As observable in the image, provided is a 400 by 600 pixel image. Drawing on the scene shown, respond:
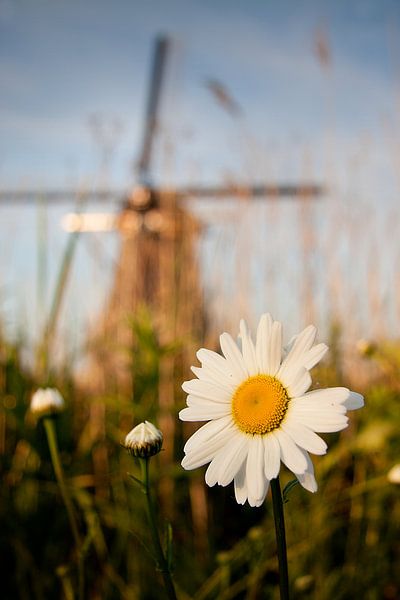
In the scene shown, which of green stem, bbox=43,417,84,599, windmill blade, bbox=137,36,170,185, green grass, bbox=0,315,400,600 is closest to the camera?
green stem, bbox=43,417,84,599

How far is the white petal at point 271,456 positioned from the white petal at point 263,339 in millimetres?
54

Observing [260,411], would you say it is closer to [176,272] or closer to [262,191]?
Answer: [176,272]

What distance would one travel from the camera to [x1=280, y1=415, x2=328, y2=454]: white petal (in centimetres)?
38

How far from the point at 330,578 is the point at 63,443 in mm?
669

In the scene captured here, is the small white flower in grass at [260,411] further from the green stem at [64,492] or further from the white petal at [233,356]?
the green stem at [64,492]

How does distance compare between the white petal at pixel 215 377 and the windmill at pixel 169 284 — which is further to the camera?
the windmill at pixel 169 284

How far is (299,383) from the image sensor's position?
0.41 meters

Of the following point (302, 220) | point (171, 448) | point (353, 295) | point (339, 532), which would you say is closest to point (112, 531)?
point (171, 448)

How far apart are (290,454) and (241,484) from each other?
54mm

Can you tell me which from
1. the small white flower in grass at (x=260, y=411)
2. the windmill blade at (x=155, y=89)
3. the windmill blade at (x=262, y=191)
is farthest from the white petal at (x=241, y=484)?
the windmill blade at (x=155, y=89)

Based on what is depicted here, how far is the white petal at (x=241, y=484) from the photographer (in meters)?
0.41

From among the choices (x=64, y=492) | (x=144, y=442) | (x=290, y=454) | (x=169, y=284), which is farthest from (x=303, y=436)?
(x=169, y=284)

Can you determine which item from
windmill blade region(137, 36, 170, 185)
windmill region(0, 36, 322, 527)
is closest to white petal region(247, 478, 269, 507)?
windmill region(0, 36, 322, 527)

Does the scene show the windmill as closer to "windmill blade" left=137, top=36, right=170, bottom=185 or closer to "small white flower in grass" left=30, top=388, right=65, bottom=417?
"small white flower in grass" left=30, top=388, right=65, bottom=417
